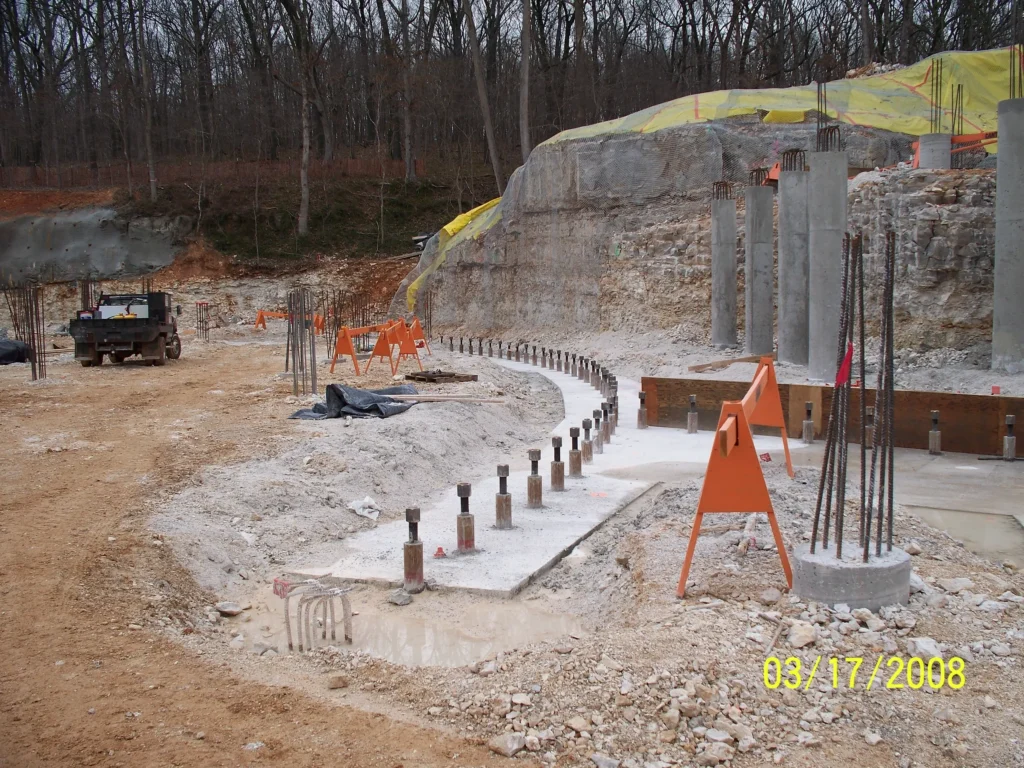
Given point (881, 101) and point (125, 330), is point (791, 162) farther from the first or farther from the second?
point (125, 330)

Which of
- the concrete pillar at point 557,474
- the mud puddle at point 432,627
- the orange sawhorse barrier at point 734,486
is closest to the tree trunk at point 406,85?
the concrete pillar at point 557,474

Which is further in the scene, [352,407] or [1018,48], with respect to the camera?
[1018,48]

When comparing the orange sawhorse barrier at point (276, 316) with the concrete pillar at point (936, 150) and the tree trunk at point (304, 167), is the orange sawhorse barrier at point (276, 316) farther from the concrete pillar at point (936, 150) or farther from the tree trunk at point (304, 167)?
the concrete pillar at point (936, 150)

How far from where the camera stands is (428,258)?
124 feet

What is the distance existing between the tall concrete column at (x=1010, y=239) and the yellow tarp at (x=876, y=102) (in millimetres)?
12657

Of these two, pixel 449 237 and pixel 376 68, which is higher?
pixel 376 68

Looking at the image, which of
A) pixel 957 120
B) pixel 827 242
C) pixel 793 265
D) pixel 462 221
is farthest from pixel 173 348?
pixel 957 120

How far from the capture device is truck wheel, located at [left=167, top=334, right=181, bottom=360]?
84.2 feet

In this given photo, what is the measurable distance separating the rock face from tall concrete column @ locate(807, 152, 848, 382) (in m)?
9.34

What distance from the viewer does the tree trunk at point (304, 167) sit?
4219cm

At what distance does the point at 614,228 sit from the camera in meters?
30.0

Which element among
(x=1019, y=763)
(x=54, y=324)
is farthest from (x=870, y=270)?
(x=54, y=324)

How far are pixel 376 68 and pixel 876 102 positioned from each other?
1132 inches
